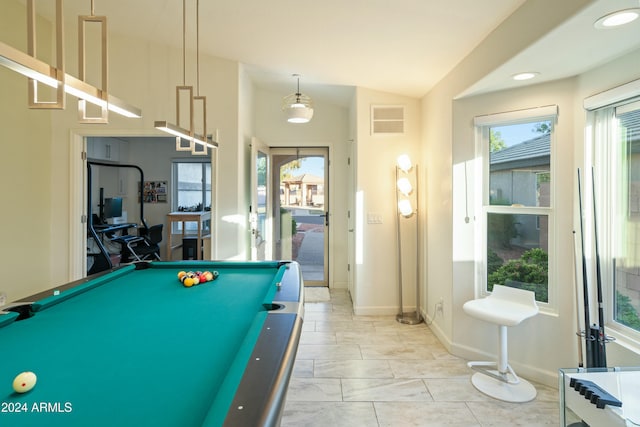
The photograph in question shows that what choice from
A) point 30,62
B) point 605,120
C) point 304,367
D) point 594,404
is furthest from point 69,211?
point 605,120

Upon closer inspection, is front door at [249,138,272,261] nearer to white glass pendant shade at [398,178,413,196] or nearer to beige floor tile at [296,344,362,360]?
beige floor tile at [296,344,362,360]

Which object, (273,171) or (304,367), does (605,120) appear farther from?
(273,171)

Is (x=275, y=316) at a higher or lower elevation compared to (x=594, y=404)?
higher

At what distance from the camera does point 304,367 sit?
2953 mm

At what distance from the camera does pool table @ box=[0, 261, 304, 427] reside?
915 mm

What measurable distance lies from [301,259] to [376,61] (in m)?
3.37

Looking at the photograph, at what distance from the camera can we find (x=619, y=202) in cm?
238

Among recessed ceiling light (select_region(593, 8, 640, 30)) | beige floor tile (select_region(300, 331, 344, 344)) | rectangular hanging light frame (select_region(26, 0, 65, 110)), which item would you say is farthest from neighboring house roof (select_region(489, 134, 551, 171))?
rectangular hanging light frame (select_region(26, 0, 65, 110))

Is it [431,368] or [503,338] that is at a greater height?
[503,338]

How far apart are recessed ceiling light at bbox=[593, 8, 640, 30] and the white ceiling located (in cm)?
4

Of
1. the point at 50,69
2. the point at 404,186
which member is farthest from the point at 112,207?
the point at 50,69

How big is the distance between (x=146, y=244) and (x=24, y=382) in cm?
552

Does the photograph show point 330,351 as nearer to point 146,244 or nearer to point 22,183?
point 22,183

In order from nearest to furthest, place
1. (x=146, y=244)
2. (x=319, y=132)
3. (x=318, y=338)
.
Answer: (x=318, y=338)
(x=319, y=132)
(x=146, y=244)
